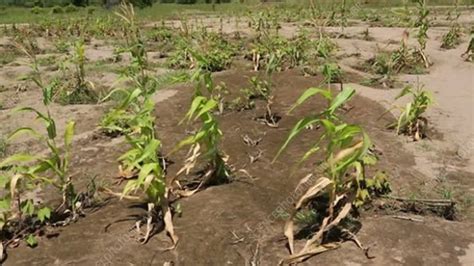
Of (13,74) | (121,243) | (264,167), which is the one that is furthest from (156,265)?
(13,74)

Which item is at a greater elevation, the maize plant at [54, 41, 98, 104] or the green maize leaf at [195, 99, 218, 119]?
the green maize leaf at [195, 99, 218, 119]

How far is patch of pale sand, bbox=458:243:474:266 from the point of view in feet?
10.7

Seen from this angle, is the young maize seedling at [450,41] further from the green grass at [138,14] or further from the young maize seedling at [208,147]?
the young maize seedling at [208,147]

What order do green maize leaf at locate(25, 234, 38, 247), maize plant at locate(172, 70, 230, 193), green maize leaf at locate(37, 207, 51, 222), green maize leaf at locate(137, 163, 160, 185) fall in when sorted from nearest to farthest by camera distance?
green maize leaf at locate(137, 163, 160, 185) < green maize leaf at locate(25, 234, 38, 247) < green maize leaf at locate(37, 207, 51, 222) < maize plant at locate(172, 70, 230, 193)

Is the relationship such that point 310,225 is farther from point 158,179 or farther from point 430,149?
point 430,149

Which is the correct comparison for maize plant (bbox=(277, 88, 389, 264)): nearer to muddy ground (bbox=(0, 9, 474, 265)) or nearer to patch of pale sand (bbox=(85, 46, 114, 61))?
muddy ground (bbox=(0, 9, 474, 265))

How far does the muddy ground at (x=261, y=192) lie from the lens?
349 cm

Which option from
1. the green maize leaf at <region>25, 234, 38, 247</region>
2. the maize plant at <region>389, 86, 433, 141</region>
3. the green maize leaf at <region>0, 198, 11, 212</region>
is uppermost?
the maize plant at <region>389, 86, 433, 141</region>

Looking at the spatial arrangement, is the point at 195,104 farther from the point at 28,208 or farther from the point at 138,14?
the point at 138,14

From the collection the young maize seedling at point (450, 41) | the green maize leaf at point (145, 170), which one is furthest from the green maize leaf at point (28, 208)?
the young maize seedling at point (450, 41)

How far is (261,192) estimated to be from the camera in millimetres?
4301

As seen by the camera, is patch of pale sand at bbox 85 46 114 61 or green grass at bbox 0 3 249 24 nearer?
patch of pale sand at bbox 85 46 114 61

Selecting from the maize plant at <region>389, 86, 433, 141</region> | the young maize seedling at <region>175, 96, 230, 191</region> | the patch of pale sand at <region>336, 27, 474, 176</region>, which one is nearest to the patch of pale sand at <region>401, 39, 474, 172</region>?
the patch of pale sand at <region>336, 27, 474, 176</region>

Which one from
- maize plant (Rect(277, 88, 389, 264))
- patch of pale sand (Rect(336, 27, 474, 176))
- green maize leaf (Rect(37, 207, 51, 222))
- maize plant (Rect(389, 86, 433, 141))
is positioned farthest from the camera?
maize plant (Rect(389, 86, 433, 141))
